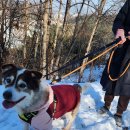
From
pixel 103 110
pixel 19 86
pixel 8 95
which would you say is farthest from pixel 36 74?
pixel 103 110

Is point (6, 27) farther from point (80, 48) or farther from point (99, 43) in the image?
point (99, 43)

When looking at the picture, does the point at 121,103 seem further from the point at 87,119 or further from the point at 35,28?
the point at 35,28

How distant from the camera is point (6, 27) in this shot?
13.7 m

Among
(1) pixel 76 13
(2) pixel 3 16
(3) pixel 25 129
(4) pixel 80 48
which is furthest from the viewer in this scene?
(4) pixel 80 48

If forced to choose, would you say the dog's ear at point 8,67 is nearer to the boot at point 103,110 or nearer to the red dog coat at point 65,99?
the red dog coat at point 65,99

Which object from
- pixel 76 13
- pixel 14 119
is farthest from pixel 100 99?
pixel 76 13

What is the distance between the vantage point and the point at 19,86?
3783 mm

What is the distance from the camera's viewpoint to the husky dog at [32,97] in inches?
149

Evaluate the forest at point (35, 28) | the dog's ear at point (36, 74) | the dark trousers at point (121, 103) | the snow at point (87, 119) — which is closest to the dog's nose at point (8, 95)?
the dog's ear at point (36, 74)

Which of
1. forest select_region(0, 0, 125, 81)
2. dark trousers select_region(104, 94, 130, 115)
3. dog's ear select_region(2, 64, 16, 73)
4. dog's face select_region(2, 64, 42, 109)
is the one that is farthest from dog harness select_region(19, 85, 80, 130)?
forest select_region(0, 0, 125, 81)

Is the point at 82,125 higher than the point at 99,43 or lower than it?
higher

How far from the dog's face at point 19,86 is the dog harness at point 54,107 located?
215 millimetres

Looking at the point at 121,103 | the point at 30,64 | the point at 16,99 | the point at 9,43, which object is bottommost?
the point at 30,64

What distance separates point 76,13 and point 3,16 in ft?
13.2
